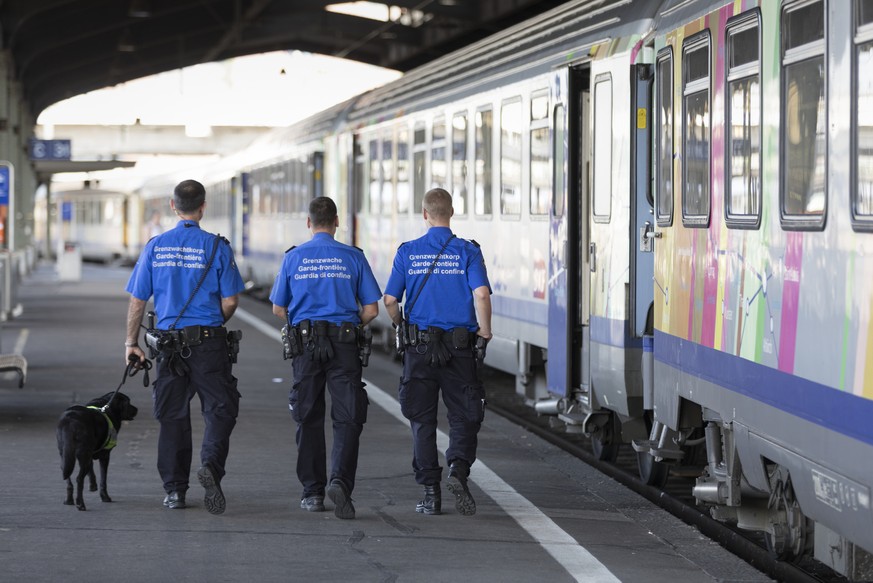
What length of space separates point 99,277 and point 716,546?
1734 inches

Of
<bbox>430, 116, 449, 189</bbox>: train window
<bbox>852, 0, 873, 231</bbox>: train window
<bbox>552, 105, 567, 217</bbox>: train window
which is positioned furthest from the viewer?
<bbox>430, 116, 449, 189</bbox>: train window

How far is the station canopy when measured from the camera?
1521 inches

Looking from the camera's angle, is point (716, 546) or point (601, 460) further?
point (601, 460)

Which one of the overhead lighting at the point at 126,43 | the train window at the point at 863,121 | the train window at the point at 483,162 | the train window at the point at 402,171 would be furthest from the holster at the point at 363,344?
the overhead lighting at the point at 126,43

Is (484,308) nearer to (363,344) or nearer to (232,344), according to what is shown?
(363,344)

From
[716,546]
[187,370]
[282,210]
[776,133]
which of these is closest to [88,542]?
[187,370]

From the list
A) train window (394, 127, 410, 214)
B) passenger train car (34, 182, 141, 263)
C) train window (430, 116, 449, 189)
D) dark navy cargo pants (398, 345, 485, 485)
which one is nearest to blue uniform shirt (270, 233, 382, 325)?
dark navy cargo pants (398, 345, 485, 485)

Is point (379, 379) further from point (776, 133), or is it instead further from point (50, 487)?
point (776, 133)

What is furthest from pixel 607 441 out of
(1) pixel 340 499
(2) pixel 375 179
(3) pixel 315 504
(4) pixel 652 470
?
(2) pixel 375 179

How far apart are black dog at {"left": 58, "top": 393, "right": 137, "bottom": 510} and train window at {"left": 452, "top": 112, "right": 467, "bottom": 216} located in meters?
7.13

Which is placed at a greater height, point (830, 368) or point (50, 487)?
point (830, 368)

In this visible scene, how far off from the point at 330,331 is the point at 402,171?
1038cm

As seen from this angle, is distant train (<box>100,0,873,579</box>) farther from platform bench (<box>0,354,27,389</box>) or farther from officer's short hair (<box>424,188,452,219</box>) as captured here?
platform bench (<box>0,354,27,389</box>)

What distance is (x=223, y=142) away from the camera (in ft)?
255
